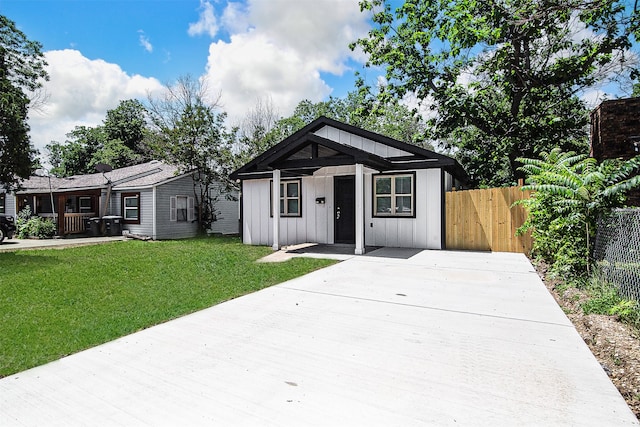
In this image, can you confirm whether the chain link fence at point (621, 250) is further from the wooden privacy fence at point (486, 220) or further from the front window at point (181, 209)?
the front window at point (181, 209)

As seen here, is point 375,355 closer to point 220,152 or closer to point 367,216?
point 367,216

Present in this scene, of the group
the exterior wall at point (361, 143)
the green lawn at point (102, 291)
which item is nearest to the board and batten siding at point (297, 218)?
the exterior wall at point (361, 143)

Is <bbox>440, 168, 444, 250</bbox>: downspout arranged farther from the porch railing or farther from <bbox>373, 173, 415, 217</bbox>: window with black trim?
the porch railing

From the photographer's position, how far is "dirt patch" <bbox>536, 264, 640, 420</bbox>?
277 cm

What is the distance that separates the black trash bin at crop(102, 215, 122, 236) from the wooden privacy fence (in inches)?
633

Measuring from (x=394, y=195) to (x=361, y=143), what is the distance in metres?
2.14

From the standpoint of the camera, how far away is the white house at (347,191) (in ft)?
33.2

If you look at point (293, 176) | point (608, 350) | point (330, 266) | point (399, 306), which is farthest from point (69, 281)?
point (608, 350)

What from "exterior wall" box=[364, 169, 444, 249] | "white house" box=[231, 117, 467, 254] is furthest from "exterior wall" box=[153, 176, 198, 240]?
"exterior wall" box=[364, 169, 444, 249]

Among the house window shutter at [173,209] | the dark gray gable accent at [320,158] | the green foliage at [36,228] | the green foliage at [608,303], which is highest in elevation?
the dark gray gable accent at [320,158]

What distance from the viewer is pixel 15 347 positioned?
3.67 metres

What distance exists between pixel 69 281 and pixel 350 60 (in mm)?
17200

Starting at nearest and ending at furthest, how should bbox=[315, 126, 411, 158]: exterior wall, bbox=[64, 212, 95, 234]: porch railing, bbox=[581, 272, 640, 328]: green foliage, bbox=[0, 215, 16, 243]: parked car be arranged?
bbox=[581, 272, 640, 328]: green foliage
bbox=[315, 126, 411, 158]: exterior wall
bbox=[0, 215, 16, 243]: parked car
bbox=[64, 212, 95, 234]: porch railing

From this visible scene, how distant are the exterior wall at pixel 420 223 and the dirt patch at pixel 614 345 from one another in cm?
533
